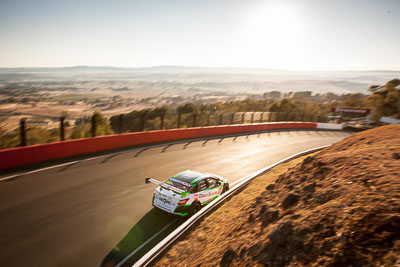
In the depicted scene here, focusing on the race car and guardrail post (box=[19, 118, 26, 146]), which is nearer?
the race car

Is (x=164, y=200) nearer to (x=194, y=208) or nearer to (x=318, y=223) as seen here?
(x=194, y=208)

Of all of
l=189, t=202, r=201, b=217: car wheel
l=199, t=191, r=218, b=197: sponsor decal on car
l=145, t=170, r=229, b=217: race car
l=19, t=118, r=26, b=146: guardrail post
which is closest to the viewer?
l=145, t=170, r=229, b=217: race car

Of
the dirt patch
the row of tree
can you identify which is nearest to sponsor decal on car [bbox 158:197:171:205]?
the dirt patch

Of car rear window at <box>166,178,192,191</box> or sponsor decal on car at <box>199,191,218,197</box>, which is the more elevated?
car rear window at <box>166,178,192,191</box>

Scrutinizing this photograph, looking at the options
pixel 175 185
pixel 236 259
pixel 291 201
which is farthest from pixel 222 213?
pixel 236 259

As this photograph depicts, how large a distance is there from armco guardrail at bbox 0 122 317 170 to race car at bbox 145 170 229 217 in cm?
684

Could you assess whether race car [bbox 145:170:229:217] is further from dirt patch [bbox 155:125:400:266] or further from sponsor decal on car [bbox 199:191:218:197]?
dirt patch [bbox 155:125:400:266]

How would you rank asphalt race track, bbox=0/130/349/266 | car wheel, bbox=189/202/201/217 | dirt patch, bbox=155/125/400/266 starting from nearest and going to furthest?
dirt patch, bbox=155/125/400/266
asphalt race track, bbox=0/130/349/266
car wheel, bbox=189/202/201/217

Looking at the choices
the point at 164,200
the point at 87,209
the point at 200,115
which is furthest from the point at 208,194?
the point at 200,115

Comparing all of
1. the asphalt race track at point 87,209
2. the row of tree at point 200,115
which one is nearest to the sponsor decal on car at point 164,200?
the asphalt race track at point 87,209

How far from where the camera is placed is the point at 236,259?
4.34 m

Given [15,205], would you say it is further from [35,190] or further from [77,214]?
[77,214]

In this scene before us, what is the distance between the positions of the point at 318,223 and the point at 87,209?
7.09 metres

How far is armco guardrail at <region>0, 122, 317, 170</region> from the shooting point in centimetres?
1152
